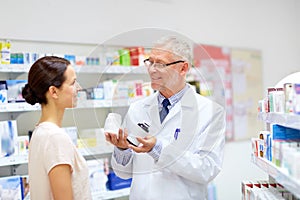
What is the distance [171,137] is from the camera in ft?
6.00

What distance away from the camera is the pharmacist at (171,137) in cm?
179

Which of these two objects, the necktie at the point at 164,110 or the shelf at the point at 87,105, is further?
the shelf at the point at 87,105

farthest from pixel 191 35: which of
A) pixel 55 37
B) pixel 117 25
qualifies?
pixel 55 37

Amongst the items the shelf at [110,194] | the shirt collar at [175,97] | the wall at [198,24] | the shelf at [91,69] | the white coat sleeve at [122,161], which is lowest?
the shelf at [110,194]

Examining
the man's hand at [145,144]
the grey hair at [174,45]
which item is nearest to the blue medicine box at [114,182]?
the man's hand at [145,144]

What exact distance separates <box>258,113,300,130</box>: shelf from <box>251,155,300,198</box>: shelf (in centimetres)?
18

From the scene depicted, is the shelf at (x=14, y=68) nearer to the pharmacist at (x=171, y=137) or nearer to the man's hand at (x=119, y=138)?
the pharmacist at (x=171, y=137)

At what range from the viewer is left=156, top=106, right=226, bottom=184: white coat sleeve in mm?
1846

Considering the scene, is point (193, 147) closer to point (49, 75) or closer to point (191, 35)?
point (49, 75)

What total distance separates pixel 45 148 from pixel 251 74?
353 centimetres

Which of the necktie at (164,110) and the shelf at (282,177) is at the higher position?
the necktie at (164,110)

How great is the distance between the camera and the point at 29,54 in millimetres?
2984

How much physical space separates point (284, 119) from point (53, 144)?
→ 1046mm

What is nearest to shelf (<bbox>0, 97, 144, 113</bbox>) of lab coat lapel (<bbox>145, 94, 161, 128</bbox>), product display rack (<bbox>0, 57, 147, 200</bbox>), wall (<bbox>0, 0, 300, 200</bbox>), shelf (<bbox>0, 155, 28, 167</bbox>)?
product display rack (<bbox>0, 57, 147, 200</bbox>)
